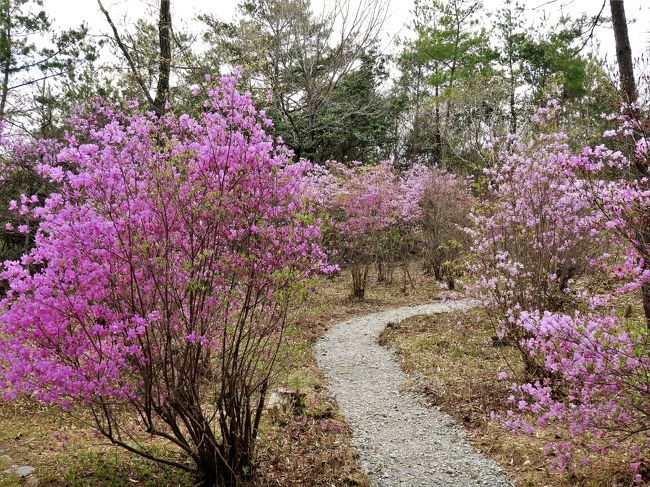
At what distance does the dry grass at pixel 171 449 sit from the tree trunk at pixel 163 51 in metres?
5.53

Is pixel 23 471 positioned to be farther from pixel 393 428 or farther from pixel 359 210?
pixel 359 210

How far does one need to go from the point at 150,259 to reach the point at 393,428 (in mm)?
3696

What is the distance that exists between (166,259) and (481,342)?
6.36 meters

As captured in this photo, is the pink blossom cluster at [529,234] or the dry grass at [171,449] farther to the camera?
the pink blossom cluster at [529,234]

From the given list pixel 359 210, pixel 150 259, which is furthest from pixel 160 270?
pixel 359 210

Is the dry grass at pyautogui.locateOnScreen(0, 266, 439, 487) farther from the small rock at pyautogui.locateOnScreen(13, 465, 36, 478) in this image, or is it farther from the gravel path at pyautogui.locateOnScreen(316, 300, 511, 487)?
the gravel path at pyautogui.locateOnScreen(316, 300, 511, 487)

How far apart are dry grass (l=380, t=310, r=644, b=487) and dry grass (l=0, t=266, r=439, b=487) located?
4.62 feet

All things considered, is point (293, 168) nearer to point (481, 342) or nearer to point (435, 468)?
point (435, 468)

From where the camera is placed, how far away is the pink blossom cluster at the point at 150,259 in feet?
10.0

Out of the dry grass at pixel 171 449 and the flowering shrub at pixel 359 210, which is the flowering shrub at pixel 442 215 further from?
the dry grass at pixel 171 449

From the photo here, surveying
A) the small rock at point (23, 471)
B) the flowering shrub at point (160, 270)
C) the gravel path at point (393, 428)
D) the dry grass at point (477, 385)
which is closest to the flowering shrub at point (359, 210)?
the dry grass at point (477, 385)

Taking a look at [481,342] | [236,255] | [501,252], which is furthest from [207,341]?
[481,342]

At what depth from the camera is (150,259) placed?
10.5ft

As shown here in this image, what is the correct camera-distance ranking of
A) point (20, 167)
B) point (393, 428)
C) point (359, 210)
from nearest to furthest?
point (393, 428) → point (20, 167) → point (359, 210)
